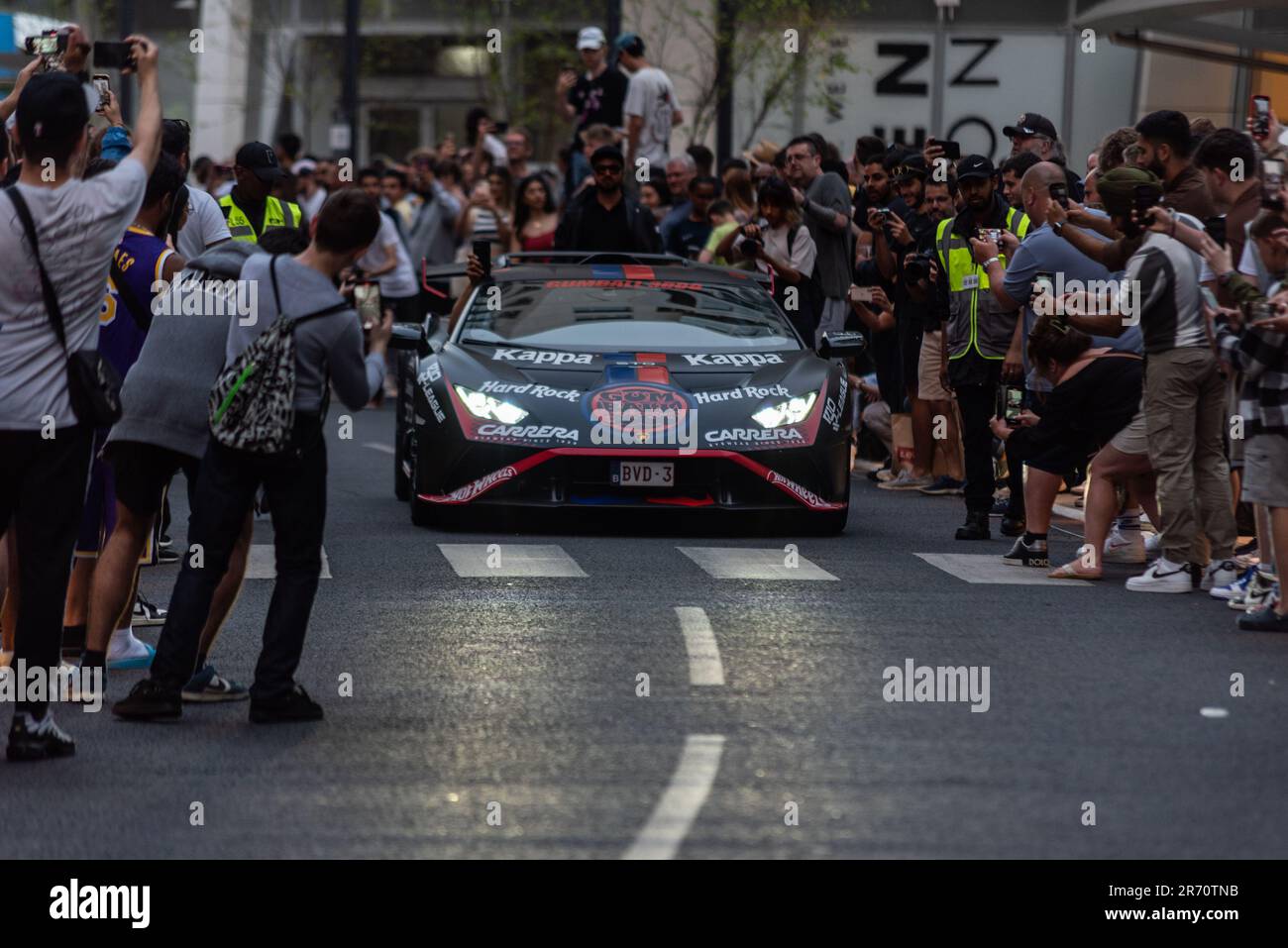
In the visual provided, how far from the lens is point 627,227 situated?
654 inches

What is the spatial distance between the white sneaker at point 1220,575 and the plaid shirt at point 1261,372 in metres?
1.24

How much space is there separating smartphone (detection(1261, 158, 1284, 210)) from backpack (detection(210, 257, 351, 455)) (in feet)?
14.0

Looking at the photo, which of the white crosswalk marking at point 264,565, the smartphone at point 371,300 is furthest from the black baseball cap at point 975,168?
the smartphone at point 371,300

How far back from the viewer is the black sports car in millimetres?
12359

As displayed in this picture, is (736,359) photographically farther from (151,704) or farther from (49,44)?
(151,704)

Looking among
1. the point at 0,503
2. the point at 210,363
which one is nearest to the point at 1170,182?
the point at 210,363

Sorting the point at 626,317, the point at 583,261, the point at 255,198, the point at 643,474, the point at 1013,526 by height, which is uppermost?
Result: the point at 255,198

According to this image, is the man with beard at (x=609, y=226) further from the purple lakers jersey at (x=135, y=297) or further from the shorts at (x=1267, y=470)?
the purple lakers jersey at (x=135, y=297)

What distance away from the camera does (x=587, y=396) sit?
41.1 ft

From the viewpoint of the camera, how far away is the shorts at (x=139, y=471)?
26.4ft

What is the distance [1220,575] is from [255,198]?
5.70m

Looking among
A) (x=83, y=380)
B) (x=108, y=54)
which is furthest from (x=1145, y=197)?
(x=83, y=380)
